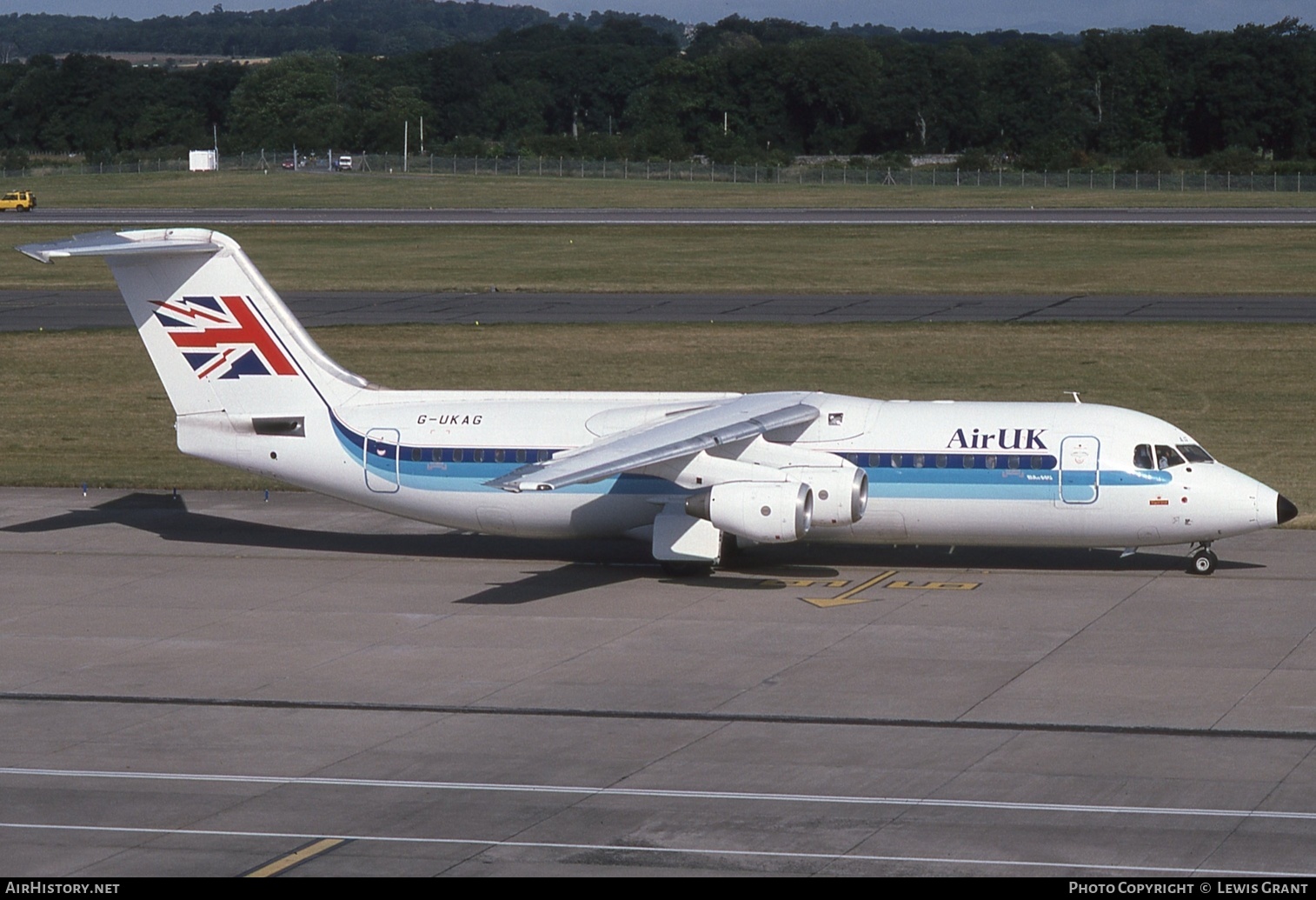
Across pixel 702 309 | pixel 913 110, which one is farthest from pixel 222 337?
pixel 913 110

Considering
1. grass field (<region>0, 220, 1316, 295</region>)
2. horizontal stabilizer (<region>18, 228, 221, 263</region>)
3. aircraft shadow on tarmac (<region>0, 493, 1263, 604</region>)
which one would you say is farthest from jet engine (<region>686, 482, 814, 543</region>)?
grass field (<region>0, 220, 1316, 295</region>)

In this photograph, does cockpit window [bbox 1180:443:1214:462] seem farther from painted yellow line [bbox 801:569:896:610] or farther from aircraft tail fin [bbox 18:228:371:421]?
aircraft tail fin [bbox 18:228:371:421]

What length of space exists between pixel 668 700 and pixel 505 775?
3707 mm

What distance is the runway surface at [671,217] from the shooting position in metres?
101

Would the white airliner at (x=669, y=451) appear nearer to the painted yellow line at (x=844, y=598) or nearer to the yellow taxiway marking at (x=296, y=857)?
the painted yellow line at (x=844, y=598)

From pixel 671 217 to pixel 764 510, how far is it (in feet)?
264

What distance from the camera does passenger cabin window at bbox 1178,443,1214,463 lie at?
2948 centimetres

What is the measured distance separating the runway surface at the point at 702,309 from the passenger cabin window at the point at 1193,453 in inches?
1299

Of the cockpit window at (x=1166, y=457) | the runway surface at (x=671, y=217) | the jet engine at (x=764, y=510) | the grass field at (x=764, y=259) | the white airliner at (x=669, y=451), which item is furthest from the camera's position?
the runway surface at (x=671, y=217)

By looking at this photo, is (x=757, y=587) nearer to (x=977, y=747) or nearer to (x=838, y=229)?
(x=977, y=747)

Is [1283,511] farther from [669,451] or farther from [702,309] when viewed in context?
[702,309]

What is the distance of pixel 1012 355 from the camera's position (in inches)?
2146

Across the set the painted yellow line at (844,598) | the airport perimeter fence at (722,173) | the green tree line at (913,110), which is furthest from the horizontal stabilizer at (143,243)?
the green tree line at (913,110)
